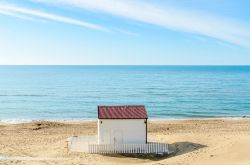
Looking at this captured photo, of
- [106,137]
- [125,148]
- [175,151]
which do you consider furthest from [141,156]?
[106,137]

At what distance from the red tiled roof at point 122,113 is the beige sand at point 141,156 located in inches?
113

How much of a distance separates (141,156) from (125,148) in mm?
1324

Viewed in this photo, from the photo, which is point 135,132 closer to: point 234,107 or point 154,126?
point 154,126

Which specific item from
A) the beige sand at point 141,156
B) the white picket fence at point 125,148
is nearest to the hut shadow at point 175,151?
the beige sand at point 141,156

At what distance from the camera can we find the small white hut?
27.9m

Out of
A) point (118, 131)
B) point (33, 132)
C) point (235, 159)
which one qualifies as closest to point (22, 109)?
Result: point (33, 132)

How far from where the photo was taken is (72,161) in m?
24.6

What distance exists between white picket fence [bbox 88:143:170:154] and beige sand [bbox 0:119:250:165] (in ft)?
2.07

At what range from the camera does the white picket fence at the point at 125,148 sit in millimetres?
27312

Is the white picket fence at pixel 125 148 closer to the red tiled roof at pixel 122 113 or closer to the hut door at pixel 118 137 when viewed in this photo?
the hut door at pixel 118 137

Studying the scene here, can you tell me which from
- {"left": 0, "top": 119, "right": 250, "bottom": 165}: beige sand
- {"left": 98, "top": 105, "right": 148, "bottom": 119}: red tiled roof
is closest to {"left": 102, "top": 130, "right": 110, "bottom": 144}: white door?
{"left": 98, "top": 105, "right": 148, "bottom": 119}: red tiled roof

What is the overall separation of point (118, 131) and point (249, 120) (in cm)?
2564

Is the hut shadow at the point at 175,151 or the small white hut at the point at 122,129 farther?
the small white hut at the point at 122,129

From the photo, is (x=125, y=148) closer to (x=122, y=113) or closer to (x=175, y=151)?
(x=122, y=113)
